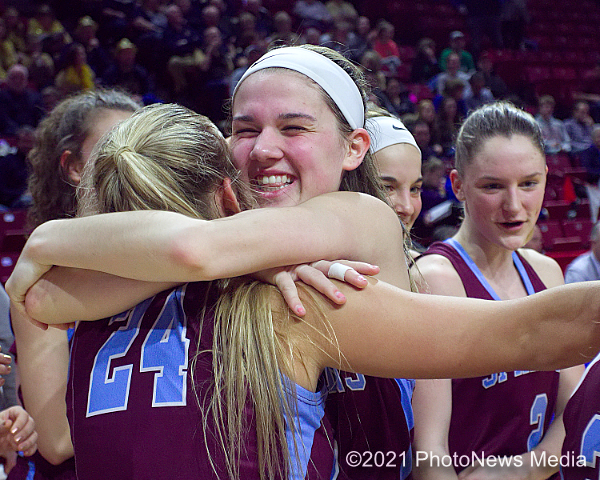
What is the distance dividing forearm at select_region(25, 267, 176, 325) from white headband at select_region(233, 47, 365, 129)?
0.72 meters

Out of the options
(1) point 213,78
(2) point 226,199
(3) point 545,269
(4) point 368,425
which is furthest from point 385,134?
(1) point 213,78

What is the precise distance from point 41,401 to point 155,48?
821cm

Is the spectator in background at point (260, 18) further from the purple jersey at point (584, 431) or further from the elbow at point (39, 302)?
the purple jersey at point (584, 431)

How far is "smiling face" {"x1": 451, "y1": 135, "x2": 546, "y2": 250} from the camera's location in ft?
7.50

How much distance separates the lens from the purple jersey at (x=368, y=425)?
1.66m

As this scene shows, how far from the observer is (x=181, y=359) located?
1301mm

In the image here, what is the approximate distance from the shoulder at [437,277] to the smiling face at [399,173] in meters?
0.18

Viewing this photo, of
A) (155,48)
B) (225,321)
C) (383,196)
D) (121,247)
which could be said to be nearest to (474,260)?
(383,196)

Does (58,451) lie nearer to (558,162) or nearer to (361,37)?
(558,162)

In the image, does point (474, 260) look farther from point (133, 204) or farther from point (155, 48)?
point (155, 48)

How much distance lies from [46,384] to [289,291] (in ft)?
2.85

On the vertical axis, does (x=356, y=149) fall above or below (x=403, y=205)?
above

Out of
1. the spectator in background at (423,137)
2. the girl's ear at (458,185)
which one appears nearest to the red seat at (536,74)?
the spectator in background at (423,137)

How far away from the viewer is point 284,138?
1.73m
